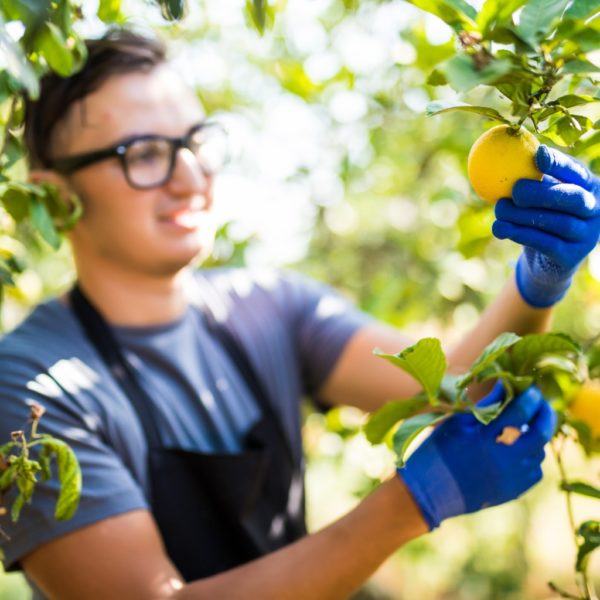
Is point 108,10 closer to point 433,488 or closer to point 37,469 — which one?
point 37,469

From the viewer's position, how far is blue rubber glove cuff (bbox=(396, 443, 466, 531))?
107cm

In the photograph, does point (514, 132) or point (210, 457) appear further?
point (210, 457)

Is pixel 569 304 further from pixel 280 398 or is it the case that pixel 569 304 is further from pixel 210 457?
pixel 210 457

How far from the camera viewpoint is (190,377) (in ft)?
4.99

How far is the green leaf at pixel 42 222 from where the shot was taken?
1142 millimetres

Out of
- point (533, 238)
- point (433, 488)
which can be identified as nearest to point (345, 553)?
point (433, 488)

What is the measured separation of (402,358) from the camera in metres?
0.93

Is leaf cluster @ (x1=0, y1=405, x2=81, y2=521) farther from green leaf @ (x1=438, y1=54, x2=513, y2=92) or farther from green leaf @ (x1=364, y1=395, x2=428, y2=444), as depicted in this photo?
green leaf @ (x1=438, y1=54, x2=513, y2=92)

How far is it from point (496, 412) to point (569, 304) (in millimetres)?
1179

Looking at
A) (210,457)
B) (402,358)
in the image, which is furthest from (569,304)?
(402,358)

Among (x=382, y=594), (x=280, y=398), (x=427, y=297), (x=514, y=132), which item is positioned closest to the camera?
(x=514, y=132)

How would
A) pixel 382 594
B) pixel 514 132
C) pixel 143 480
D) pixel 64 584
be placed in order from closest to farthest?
pixel 514 132 < pixel 64 584 < pixel 143 480 < pixel 382 594

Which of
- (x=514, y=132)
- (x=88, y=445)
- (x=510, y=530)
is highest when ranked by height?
(x=514, y=132)

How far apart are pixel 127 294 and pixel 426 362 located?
74 centimetres
